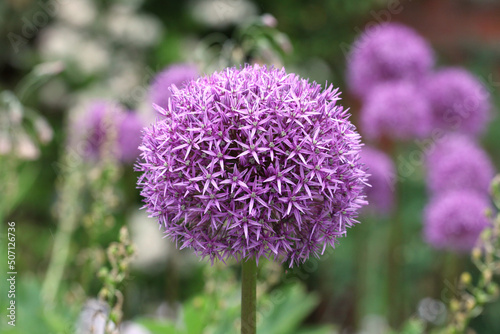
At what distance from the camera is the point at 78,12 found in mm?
4270

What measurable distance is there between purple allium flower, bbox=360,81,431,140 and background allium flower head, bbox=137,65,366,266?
5.49 ft

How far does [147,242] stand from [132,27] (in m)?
1.53

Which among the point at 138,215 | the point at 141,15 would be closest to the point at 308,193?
the point at 138,215

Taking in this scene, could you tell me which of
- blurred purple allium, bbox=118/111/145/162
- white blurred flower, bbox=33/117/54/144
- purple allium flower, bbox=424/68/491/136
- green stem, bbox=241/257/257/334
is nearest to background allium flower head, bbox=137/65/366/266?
green stem, bbox=241/257/257/334

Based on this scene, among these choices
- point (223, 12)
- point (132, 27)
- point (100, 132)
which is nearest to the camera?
point (100, 132)

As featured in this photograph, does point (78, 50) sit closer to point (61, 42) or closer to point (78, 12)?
point (61, 42)

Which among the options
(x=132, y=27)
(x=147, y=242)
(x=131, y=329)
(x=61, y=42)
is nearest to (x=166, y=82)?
(x=131, y=329)

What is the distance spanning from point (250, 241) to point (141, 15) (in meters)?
3.66

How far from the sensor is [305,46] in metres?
4.65

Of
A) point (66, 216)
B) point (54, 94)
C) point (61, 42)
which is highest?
point (66, 216)

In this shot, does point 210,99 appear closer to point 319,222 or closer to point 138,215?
point 319,222

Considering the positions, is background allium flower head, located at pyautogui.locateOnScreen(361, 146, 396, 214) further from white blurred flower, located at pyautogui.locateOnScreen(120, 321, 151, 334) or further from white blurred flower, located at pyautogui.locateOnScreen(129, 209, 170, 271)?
white blurred flower, located at pyautogui.locateOnScreen(129, 209, 170, 271)

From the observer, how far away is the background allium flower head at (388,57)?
9.11ft

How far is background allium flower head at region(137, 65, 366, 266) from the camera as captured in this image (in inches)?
39.7
